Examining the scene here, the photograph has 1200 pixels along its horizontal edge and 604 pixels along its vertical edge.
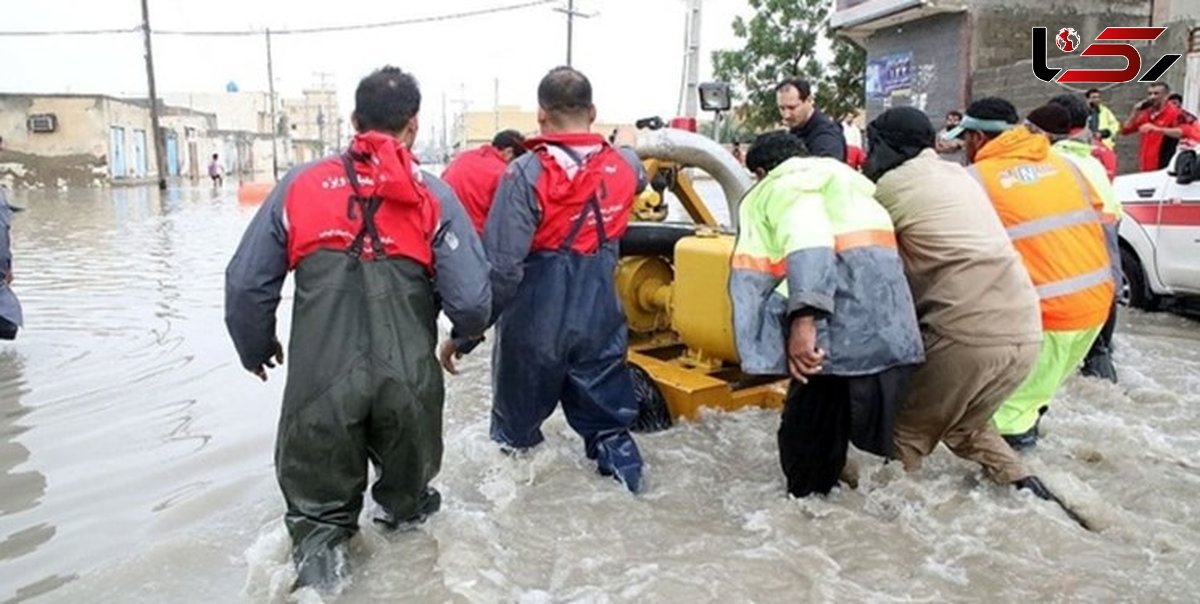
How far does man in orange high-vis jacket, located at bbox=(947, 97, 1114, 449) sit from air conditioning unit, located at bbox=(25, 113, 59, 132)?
37.0 meters

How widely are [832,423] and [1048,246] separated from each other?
1158 millimetres

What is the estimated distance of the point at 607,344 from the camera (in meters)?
4.06

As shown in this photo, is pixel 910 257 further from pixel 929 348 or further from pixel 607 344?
pixel 607 344

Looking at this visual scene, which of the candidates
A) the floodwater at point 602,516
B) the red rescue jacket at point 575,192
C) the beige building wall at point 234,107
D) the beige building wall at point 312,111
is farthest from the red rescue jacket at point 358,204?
the beige building wall at point 312,111

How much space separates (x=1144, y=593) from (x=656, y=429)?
88.3 inches

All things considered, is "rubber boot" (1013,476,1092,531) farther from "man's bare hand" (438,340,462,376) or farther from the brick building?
the brick building

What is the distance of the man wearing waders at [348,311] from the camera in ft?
9.77

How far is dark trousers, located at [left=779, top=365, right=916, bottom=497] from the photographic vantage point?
3.41 meters

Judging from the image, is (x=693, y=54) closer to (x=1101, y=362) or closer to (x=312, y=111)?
(x=1101, y=362)

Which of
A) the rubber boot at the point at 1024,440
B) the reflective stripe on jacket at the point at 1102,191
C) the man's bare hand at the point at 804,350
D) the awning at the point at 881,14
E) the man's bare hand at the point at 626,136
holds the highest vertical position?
the awning at the point at 881,14

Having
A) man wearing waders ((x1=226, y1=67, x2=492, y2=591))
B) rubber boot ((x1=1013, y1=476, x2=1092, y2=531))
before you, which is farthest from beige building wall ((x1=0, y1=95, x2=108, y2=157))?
rubber boot ((x1=1013, y1=476, x2=1092, y2=531))

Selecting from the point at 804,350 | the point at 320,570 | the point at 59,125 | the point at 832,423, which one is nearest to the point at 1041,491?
the point at 832,423

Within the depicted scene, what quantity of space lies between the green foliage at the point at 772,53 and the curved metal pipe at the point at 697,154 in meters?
18.1

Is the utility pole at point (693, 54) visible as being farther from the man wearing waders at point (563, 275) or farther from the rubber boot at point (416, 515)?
the rubber boot at point (416, 515)
